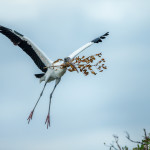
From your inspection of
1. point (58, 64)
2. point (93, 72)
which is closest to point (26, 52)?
point (58, 64)

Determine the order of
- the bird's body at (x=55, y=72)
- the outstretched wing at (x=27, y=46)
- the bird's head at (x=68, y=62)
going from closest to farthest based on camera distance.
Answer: the bird's head at (x=68, y=62) → the bird's body at (x=55, y=72) → the outstretched wing at (x=27, y=46)

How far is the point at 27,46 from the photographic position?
43.6ft

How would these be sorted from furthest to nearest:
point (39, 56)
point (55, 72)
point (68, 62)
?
point (39, 56)
point (55, 72)
point (68, 62)

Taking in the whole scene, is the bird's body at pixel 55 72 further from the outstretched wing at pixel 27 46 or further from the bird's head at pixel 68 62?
the outstretched wing at pixel 27 46

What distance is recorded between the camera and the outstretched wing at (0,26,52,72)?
13.0 metres

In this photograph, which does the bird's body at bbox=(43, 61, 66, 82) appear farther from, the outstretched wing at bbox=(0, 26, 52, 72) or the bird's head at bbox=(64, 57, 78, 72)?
the outstretched wing at bbox=(0, 26, 52, 72)

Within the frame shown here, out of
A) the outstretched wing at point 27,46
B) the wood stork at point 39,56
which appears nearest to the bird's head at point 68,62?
the wood stork at point 39,56

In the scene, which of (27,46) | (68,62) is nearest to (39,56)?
(27,46)

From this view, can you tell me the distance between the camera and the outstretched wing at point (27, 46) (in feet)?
42.7

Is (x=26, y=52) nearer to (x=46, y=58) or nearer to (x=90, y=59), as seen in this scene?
(x=46, y=58)

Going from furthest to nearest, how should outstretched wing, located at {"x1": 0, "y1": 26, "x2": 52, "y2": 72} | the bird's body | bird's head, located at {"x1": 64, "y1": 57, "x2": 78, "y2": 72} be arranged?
outstretched wing, located at {"x1": 0, "y1": 26, "x2": 52, "y2": 72} < the bird's body < bird's head, located at {"x1": 64, "y1": 57, "x2": 78, "y2": 72}

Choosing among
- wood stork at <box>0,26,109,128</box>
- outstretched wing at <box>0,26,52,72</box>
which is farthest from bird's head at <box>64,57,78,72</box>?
outstretched wing at <box>0,26,52,72</box>

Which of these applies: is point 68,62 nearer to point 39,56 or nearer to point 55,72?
point 55,72

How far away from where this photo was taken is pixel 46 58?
1293 centimetres
